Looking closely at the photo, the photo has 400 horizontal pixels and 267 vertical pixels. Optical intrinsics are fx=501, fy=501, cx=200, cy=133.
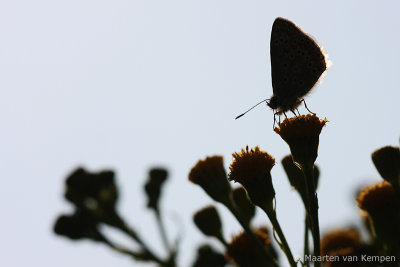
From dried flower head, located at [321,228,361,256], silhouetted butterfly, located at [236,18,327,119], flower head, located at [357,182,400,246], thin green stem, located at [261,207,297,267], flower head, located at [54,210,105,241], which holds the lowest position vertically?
thin green stem, located at [261,207,297,267]

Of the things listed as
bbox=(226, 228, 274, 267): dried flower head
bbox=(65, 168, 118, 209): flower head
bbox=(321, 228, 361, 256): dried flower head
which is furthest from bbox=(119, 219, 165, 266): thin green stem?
bbox=(321, 228, 361, 256): dried flower head

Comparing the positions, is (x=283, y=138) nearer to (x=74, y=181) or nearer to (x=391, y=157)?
(x=391, y=157)

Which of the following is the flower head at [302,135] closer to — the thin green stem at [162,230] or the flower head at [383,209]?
the flower head at [383,209]

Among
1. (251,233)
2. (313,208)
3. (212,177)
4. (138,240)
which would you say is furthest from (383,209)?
(138,240)

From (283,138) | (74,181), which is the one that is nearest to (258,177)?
(283,138)

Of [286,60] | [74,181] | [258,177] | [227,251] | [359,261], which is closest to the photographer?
[258,177]

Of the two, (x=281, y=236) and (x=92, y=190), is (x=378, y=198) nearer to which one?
(x=281, y=236)

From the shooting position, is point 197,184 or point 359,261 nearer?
point 359,261

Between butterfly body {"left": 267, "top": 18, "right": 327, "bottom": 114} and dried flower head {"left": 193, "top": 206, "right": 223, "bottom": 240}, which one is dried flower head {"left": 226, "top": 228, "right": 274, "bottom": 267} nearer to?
dried flower head {"left": 193, "top": 206, "right": 223, "bottom": 240}
